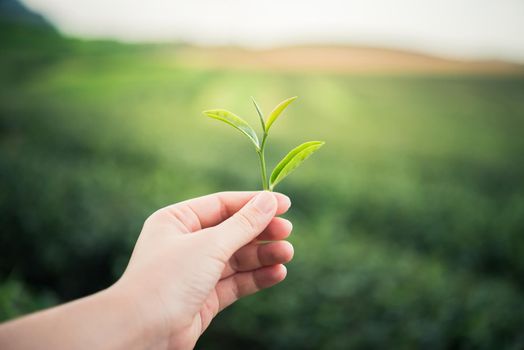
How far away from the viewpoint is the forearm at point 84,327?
992 mm

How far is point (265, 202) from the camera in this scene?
4.61ft

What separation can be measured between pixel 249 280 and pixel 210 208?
0.42 meters

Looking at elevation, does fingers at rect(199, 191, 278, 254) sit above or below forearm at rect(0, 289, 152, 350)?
above

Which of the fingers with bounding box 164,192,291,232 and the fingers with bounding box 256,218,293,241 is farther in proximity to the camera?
the fingers with bounding box 256,218,293,241

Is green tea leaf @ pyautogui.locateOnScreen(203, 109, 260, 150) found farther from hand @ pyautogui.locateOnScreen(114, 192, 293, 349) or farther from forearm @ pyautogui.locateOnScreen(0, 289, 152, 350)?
forearm @ pyautogui.locateOnScreen(0, 289, 152, 350)

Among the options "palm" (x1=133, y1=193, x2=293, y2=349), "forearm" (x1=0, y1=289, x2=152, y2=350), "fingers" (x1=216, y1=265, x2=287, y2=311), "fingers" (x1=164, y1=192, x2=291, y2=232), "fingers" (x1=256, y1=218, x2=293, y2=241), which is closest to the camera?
"forearm" (x1=0, y1=289, x2=152, y2=350)

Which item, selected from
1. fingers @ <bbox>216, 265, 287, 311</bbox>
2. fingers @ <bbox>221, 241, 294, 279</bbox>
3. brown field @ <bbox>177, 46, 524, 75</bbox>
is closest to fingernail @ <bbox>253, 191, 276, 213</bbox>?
fingers @ <bbox>221, 241, 294, 279</bbox>

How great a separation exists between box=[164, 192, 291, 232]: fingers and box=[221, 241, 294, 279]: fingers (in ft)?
0.61

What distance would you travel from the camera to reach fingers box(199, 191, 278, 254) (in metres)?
1.30

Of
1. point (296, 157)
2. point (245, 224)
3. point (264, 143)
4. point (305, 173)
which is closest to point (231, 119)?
point (264, 143)

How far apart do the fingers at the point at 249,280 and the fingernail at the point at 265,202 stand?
458 mm

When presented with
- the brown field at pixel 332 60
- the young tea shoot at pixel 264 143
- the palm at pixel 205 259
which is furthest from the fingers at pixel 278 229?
the brown field at pixel 332 60

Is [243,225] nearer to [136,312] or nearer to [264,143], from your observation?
[264,143]

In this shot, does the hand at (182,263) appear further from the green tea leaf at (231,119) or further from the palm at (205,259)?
the green tea leaf at (231,119)
